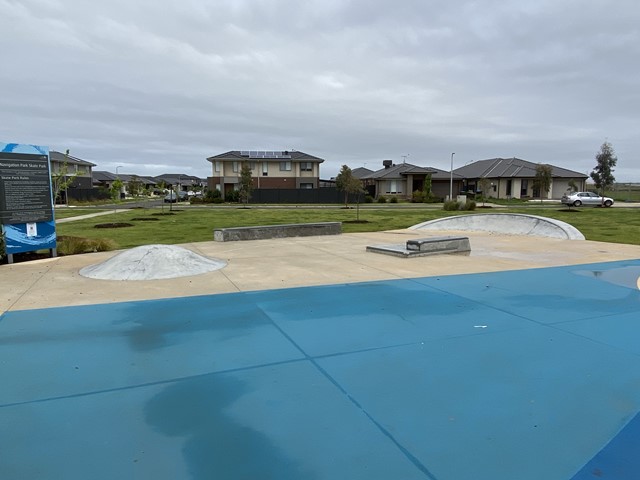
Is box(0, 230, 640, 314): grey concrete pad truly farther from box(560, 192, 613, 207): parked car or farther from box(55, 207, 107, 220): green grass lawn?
box(560, 192, 613, 207): parked car

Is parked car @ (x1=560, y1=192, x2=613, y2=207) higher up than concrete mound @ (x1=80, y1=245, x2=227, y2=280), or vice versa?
parked car @ (x1=560, y1=192, x2=613, y2=207)

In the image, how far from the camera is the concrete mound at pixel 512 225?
54.3ft

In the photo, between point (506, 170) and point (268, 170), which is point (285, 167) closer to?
point (268, 170)

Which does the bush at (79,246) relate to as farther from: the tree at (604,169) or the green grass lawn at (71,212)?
A: the tree at (604,169)

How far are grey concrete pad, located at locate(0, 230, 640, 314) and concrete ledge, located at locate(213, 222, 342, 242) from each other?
48cm

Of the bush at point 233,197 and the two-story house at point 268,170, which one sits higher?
the two-story house at point 268,170

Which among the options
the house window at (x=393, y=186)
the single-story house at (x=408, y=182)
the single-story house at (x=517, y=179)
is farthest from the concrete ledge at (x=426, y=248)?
the house window at (x=393, y=186)

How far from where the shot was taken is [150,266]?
30.7 ft

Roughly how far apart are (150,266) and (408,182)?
60899 mm

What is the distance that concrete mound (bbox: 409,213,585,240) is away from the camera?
1656 centimetres

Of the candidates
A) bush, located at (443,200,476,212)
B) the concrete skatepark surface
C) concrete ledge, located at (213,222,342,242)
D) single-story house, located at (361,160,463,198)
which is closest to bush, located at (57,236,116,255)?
concrete ledge, located at (213,222,342,242)

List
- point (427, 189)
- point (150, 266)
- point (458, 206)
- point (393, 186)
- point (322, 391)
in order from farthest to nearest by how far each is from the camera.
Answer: point (393, 186), point (427, 189), point (458, 206), point (150, 266), point (322, 391)

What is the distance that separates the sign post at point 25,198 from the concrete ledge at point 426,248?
324 inches

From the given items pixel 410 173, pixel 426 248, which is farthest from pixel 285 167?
pixel 426 248
